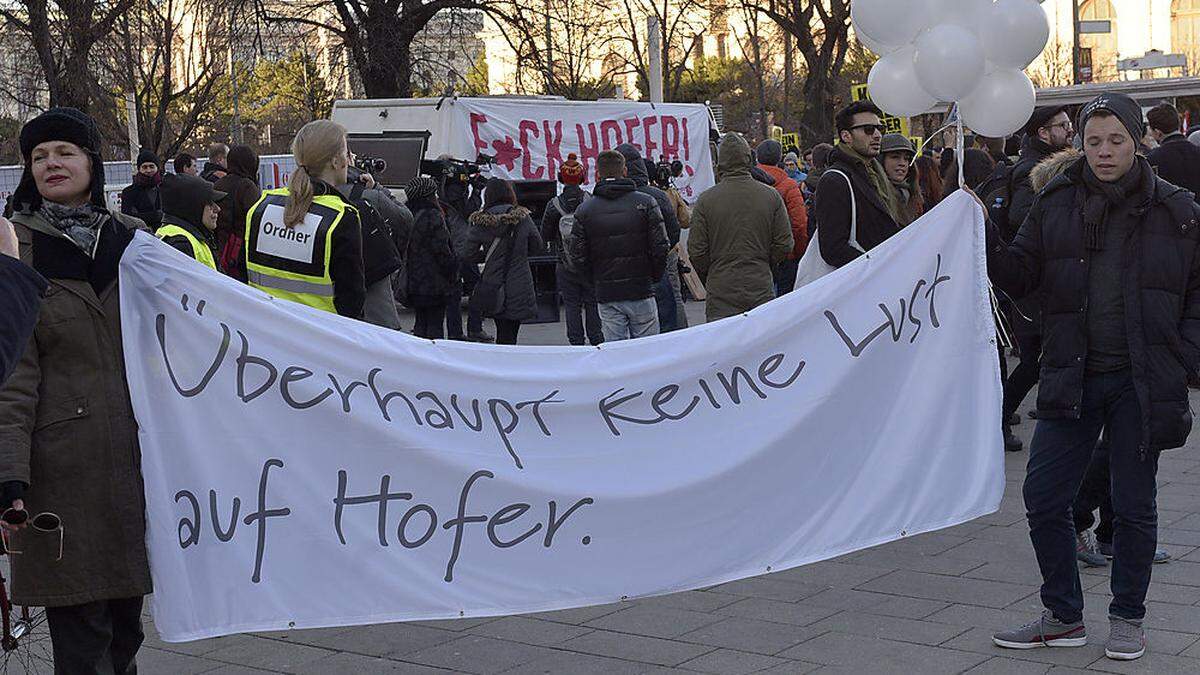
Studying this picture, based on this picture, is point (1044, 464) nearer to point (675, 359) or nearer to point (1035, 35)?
point (675, 359)

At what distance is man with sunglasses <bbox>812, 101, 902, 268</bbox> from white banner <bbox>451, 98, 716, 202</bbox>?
34.8 ft

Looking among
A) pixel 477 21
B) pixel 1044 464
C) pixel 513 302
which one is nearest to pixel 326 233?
pixel 1044 464

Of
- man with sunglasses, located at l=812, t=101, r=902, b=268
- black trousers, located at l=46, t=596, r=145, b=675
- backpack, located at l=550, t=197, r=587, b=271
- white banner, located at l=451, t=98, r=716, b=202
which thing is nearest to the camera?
black trousers, located at l=46, t=596, r=145, b=675

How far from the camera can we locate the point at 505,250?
1203 centimetres

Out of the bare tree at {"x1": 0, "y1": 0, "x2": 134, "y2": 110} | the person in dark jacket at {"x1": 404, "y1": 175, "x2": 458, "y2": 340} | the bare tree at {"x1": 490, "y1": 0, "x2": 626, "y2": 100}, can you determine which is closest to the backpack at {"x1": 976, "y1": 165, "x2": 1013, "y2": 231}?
the person in dark jacket at {"x1": 404, "y1": 175, "x2": 458, "y2": 340}

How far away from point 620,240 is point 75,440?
6151 mm

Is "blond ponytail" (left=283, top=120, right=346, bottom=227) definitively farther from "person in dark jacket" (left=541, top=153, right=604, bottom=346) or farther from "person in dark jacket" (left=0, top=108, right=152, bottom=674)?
"person in dark jacket" (left=541, top=153, right=604, bottom=346)

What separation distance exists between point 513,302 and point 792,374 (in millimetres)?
7109

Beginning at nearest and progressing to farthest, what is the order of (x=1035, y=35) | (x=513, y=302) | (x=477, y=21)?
(x=1035, y=35)
(x=513, y=302)
(x=477, y=21)

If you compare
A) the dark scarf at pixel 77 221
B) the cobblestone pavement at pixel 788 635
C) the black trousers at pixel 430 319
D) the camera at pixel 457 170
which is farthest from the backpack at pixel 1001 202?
the camera at pixel 457 170

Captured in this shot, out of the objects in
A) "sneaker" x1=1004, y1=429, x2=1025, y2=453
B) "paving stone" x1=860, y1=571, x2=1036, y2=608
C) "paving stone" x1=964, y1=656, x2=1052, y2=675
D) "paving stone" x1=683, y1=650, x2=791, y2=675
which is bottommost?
"sneaker" x1=1004, y1=429, x2=1025, y2=453

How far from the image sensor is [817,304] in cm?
524

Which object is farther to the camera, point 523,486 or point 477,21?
point 477,21

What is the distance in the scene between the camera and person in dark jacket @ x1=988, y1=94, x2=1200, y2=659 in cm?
476
